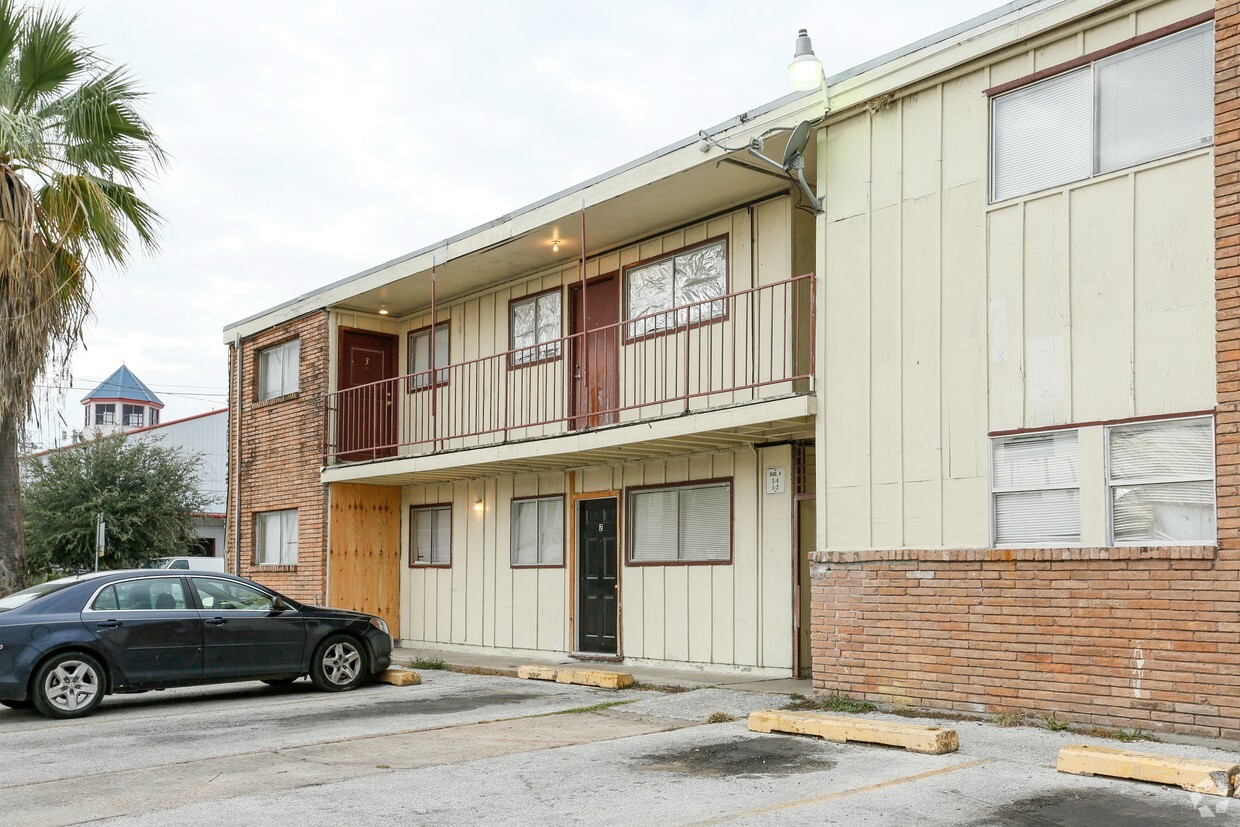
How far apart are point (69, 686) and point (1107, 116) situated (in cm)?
1039

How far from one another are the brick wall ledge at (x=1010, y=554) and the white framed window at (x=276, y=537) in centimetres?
1134

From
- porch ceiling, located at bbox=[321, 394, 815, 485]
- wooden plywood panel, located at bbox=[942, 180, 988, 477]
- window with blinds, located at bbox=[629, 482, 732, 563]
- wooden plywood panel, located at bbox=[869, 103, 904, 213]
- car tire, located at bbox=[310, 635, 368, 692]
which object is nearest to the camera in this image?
→ wooden plywood panel, located at bbox=[942, 180, 988, 477]

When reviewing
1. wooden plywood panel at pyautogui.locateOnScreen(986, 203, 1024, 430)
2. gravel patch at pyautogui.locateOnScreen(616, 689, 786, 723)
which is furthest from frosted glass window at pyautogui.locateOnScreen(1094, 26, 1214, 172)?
gravel patch at pyautogui.locateOnScreen(616, 689, 786, 723)

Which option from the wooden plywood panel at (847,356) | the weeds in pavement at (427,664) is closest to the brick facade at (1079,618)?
the wooden plywood panel at (847,356)

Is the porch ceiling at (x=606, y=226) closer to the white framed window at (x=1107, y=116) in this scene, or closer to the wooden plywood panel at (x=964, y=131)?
the wooden plywood panel at (x=964, y=131)

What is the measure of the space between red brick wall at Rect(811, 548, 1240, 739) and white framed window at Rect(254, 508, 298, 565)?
447 inches

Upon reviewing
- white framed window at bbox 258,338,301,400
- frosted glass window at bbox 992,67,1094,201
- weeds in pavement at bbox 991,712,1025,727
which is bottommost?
weeds in pavement at bbox 991,712,1025,727

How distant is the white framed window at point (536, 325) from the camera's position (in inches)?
647

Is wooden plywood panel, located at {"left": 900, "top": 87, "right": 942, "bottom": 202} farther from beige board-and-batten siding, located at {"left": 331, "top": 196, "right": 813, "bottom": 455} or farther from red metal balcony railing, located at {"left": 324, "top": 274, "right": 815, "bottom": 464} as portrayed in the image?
beige board-and-batten siding, located at {"left": 331, "top": 196, "right": 813, "bottom": 455}

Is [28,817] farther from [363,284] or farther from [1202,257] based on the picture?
[363,284]

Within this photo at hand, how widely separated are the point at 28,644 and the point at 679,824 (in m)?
7.28

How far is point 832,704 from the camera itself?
1052 centimetres

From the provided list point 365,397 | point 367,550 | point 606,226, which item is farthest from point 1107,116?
point 367,550

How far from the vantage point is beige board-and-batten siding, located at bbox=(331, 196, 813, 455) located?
43.0ft
